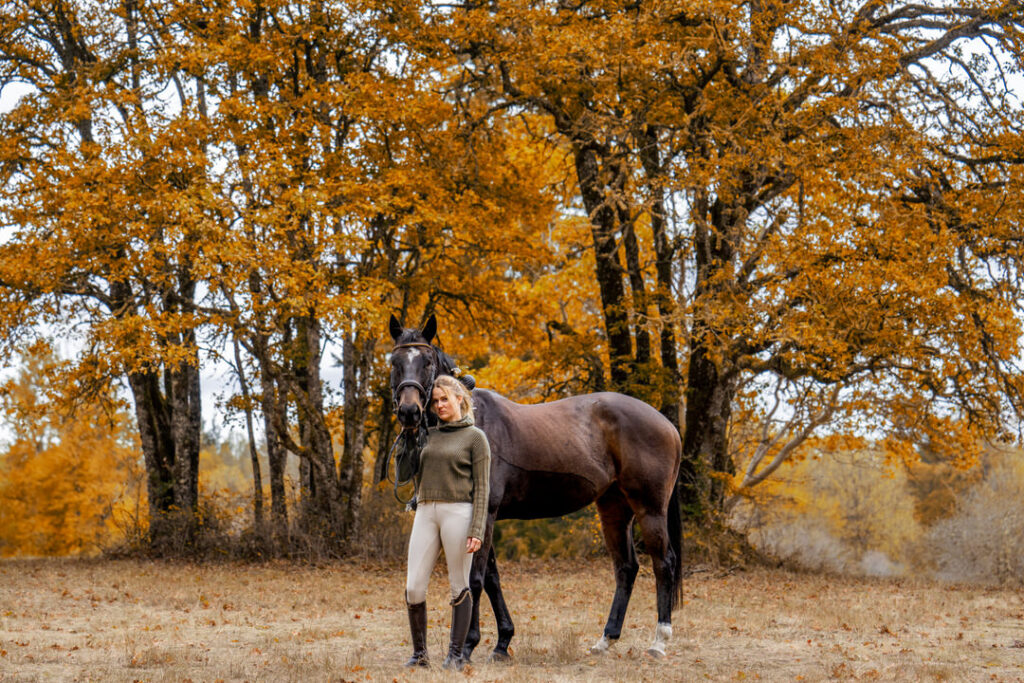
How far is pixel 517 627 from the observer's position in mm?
9492

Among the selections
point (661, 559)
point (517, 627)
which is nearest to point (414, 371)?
point (661, 559)

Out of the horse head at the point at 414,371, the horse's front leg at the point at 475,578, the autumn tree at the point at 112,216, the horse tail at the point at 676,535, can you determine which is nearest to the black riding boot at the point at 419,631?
the horse's front leg at the point at 475,578

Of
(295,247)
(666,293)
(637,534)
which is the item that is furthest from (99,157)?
(637,534)

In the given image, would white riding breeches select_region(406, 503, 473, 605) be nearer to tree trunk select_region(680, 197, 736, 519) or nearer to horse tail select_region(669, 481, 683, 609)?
horse tail select_region(669, 481, 683, 609)

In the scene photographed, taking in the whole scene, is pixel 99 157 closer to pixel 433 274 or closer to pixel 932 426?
pixel 433 274

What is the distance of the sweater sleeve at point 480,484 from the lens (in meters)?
6.14

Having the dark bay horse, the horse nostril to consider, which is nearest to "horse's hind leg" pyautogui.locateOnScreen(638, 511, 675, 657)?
the dark bay horse

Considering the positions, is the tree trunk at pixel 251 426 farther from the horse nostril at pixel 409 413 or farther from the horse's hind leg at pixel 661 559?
the horse nostril at pixel 409 413

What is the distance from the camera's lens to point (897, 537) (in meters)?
Answer: 45.5

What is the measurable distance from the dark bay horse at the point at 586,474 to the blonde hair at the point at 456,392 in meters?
0.26

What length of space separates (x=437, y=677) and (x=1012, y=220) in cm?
1115

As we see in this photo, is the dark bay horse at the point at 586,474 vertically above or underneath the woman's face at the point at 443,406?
underneath

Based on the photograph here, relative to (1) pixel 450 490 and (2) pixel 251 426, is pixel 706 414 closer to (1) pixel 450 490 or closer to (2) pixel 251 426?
(2) pixel 251 426

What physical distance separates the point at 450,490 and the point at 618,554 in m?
2.51
